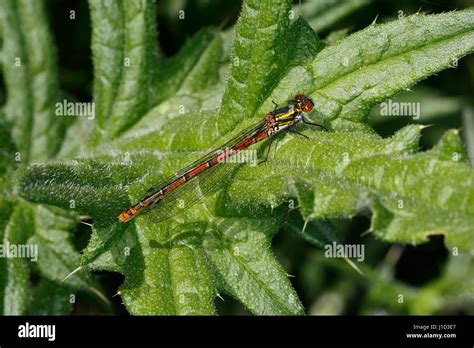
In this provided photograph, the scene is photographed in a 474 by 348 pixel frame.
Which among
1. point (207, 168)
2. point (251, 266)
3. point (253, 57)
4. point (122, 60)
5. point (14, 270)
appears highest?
point (122, 60)

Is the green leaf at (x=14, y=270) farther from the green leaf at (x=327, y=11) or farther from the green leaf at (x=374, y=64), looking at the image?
the green leaf at (x=327, y=11)

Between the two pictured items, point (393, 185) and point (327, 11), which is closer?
point (393, 185)

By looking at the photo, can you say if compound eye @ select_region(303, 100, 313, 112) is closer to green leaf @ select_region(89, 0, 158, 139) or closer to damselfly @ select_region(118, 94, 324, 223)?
damselfly @ select_region(118, 94, 324, 223)

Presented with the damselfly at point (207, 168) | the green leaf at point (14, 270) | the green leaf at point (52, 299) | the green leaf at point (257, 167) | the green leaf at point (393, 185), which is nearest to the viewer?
the green leaf at point (393, 185)

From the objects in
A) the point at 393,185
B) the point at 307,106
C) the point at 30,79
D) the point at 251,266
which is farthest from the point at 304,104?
the point at 30,79

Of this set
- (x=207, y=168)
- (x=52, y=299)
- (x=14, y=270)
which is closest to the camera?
(x=207, y=168)

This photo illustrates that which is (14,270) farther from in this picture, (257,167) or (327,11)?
(327,11)

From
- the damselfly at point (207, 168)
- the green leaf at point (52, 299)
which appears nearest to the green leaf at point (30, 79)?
the green leaf at point (52, 299)

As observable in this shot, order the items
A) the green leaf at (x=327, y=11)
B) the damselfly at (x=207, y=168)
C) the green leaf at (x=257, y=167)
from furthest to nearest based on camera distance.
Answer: the green leaf at (x=327, y=11) < the damselfly at (x=207, y=168) < the green leaf at (x=257, y=167)

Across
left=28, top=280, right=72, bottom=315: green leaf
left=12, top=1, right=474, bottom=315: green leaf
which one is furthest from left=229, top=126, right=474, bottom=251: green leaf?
left=28, top=280, right=72, bottom=315: green leaf

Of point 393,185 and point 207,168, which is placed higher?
point 207,168
